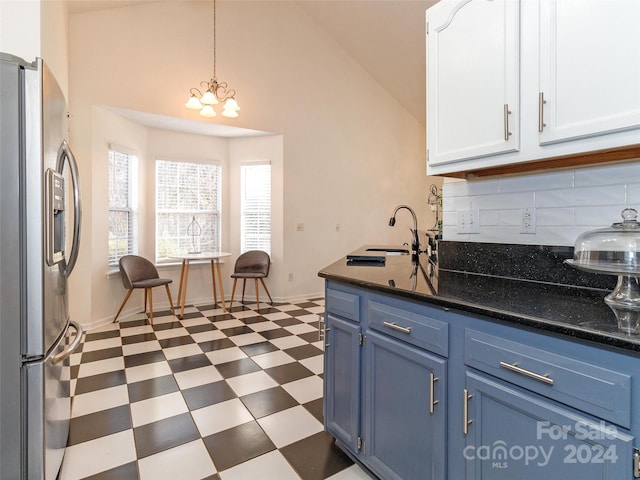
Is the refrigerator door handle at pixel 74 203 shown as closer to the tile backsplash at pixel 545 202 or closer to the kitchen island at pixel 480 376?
the kitchen island at pixel 480 376

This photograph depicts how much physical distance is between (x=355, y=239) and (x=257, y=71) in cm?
283

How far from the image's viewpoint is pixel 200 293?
15.4 feet

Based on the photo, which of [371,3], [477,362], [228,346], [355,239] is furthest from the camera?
[355,239]

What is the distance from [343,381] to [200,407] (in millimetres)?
1068

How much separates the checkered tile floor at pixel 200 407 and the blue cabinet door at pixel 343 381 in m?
0.18

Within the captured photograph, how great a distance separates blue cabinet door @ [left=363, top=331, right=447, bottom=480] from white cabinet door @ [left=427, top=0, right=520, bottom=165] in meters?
0.89

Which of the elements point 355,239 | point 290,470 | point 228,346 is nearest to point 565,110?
point 290,470

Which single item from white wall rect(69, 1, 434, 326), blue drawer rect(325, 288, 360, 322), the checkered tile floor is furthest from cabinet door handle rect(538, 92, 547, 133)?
white wall rect(69, 1, 434, 326)

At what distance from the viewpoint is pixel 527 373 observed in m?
0.89

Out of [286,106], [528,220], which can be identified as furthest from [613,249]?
[286,106]

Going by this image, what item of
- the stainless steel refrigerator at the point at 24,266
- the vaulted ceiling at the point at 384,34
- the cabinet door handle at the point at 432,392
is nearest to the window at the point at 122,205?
the vaulted ceiling at the point at 384,34

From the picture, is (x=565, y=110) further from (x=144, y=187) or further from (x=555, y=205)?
(x=144, y=187)

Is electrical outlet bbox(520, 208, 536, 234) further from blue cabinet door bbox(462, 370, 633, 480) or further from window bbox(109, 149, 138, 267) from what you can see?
window bbox(109, 149, 138, 267)

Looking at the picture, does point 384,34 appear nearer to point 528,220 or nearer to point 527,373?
point 528,220
